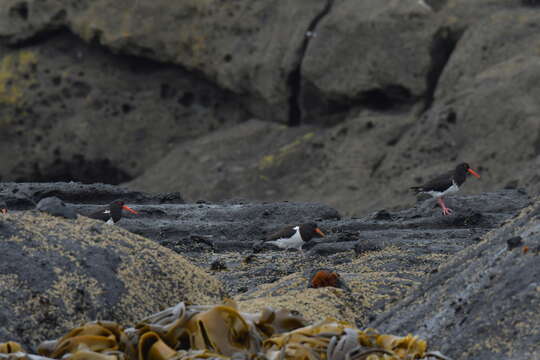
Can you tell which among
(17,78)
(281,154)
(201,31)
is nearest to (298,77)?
(281,154)

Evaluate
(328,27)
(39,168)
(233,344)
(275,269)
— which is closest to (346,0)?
(328,27)

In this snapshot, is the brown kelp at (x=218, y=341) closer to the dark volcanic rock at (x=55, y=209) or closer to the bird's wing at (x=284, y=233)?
the dark volcanic rock at (x=55, y=209)

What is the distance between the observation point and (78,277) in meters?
4.79

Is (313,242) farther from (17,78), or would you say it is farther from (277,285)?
(17,78)

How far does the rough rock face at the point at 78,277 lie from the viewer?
452 centimetres

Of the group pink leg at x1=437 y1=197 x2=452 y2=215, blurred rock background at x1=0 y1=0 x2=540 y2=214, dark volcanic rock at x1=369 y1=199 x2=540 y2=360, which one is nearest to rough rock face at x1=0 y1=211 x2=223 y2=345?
dark volcanic rock at x1=369 y1=199 x2=540 y2=360

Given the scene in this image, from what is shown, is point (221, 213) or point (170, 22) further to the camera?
point (170, 22)

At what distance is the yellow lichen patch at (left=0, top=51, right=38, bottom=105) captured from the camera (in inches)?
870

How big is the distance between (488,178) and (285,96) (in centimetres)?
600

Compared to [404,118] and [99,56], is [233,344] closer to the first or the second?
[404,118]

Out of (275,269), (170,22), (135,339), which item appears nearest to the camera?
(135,339)

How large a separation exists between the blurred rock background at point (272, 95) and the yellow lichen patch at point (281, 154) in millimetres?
37

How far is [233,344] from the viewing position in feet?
13.7

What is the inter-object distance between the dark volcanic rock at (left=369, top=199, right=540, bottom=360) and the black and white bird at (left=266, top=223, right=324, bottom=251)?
3.81 m
